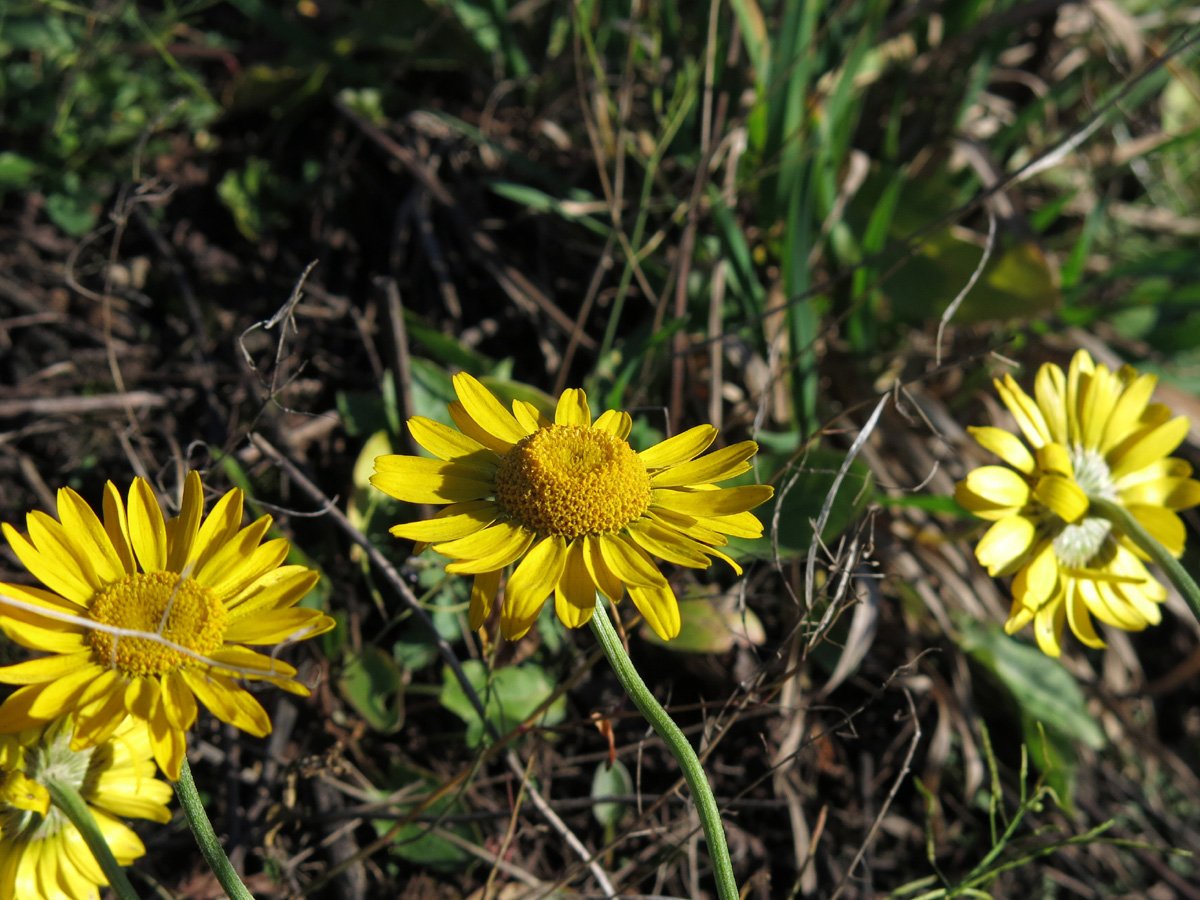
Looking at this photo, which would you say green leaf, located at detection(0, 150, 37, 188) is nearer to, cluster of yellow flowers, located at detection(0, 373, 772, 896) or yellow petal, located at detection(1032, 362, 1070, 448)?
cluster of yellow flowers, located at detection(0, 373, 772, 896)

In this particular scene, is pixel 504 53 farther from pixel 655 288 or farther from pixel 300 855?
→ pixel 300 855

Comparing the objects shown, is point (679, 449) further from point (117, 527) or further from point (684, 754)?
point (117, 527)

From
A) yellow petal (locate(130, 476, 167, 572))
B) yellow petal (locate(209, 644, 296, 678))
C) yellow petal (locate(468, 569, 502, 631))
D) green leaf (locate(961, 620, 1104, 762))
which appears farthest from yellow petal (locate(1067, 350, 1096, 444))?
yellow petal (locate(130, 476, 167, 572))

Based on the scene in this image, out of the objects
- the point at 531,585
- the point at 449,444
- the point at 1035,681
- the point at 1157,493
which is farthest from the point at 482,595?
the point at 1035,681


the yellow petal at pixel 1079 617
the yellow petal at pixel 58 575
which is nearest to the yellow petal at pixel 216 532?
the yellow petal at pixel 58 575

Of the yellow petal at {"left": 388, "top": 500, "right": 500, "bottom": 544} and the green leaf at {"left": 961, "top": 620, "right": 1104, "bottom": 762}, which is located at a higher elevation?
the yellow petal at {"left": 388, "top": 500, "right": 500, "bottom": 544}

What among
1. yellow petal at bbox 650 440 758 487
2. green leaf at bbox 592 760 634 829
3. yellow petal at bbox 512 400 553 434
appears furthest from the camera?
green leaf at bbox 592 760 634 829

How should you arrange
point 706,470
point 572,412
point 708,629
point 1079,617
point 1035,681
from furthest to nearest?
point 1035,681
point 708,629
point 1079,617
point 572,412
point 706,470
